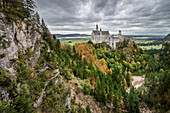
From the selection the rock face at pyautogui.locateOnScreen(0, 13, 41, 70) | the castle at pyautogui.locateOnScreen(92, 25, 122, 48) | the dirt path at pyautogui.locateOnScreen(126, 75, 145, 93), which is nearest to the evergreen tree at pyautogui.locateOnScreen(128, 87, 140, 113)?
the dirt path at pyautogui.locateOnScreen(126, 75, 145, 93)

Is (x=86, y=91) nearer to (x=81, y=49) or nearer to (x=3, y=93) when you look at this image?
(x=3, y=93)

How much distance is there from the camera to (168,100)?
120ft

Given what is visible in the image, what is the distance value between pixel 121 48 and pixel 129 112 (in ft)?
273

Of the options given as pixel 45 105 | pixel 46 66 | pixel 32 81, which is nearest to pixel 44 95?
pixel 45 105

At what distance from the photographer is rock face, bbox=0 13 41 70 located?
49.5 ft

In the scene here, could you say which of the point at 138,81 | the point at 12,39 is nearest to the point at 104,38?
the point at 138,81

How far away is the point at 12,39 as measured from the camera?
677 inches

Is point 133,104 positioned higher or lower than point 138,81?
higher

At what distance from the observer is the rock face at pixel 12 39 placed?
1510 centimetres

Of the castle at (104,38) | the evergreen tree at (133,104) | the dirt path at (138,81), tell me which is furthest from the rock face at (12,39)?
the dirt path at (138,81)

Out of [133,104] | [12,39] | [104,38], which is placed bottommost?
[133,104]

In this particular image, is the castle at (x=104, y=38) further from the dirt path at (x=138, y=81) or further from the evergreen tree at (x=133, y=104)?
the evergreen tree at (x=133, y=104)

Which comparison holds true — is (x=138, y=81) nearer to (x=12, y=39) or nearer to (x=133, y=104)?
(x=133, y=104)

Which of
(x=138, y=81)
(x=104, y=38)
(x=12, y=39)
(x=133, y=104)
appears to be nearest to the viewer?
(x=12, y=39)
